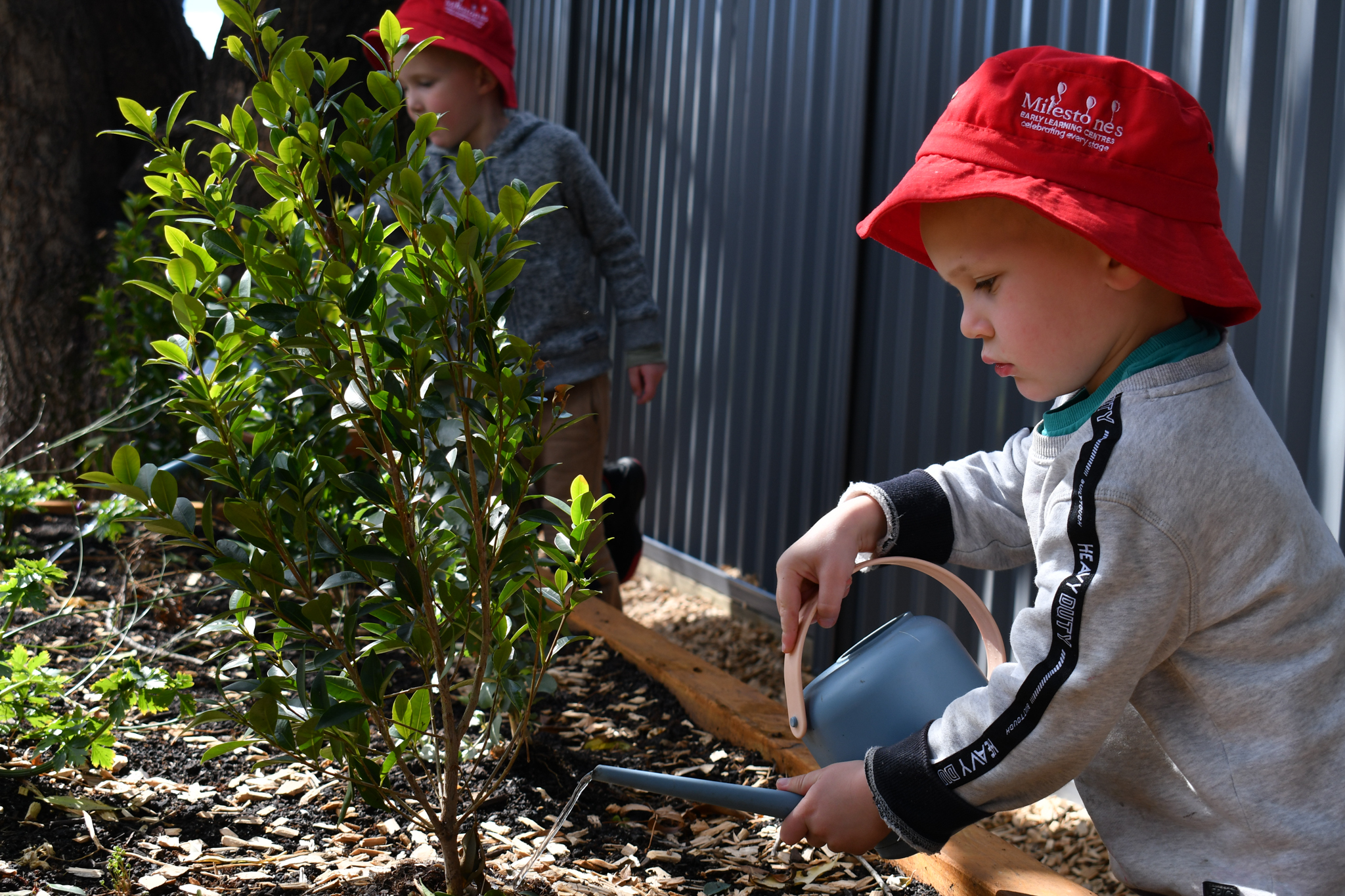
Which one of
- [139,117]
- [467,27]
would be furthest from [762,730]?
[467,27]

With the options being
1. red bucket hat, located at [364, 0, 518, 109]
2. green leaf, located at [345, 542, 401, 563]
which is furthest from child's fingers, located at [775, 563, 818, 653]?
red bucket hat, located at [364, 0, 518, 109]

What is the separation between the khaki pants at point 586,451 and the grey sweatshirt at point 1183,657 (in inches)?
83.3

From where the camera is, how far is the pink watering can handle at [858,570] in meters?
1.45

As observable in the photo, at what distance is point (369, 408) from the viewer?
4.48 feet

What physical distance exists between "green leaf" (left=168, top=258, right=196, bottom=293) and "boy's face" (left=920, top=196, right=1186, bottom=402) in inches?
36.7

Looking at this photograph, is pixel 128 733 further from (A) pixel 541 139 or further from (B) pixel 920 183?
(A) pixel 541 139

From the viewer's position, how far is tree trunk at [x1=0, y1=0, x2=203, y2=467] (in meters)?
4.05

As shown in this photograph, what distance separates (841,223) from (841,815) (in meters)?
2.35

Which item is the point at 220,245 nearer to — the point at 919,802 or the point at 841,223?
the point at 919,802

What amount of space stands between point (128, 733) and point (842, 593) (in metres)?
1.46

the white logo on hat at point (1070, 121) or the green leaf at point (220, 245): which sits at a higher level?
the white logo on hat at point (1070, 121)

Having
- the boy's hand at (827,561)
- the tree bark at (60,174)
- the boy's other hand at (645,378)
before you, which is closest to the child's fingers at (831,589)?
the boy's hand at (827,561)

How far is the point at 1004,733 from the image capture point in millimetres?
1242

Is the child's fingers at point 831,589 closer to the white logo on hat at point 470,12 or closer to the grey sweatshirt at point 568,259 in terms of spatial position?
the grey sweatshirt at point 568,259
